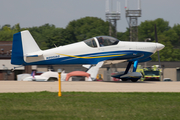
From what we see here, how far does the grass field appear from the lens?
303 inches

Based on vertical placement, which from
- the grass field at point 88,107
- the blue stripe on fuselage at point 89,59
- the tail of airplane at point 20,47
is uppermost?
the tail of airplane at point 20,47

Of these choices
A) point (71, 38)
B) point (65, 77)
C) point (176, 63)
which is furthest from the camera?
point (71, 38)

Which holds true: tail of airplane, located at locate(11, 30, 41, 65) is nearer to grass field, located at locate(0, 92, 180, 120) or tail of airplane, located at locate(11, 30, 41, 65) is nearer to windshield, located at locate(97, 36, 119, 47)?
windshield, located at locate(97, 36, 119, 47)

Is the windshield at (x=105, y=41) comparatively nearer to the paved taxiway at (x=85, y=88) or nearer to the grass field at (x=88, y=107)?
the paved taxiway at (x=85, y=88)

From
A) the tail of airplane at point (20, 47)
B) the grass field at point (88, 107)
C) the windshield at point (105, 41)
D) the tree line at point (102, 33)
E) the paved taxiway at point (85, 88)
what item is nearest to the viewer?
the grass field at point (88, 107)

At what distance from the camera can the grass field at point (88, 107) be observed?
7688mm

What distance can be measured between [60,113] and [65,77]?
44.2ft

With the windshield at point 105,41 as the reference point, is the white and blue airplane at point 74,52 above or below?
below

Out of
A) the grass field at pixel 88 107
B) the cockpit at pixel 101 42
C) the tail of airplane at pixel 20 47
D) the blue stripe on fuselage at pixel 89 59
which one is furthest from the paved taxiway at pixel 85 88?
the cockpit at pixel 101 42

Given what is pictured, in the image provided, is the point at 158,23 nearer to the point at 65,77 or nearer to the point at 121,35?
the point at 121,35

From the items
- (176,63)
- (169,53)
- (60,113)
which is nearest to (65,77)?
(60,113)

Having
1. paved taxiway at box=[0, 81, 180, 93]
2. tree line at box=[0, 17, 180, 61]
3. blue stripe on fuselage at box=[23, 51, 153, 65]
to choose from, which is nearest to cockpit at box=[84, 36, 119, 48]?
blue stripe on fuselage at box=[23, 51, 153, 65]

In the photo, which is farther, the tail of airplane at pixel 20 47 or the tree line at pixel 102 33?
the tree line at pixel 102 33

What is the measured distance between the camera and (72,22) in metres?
128
